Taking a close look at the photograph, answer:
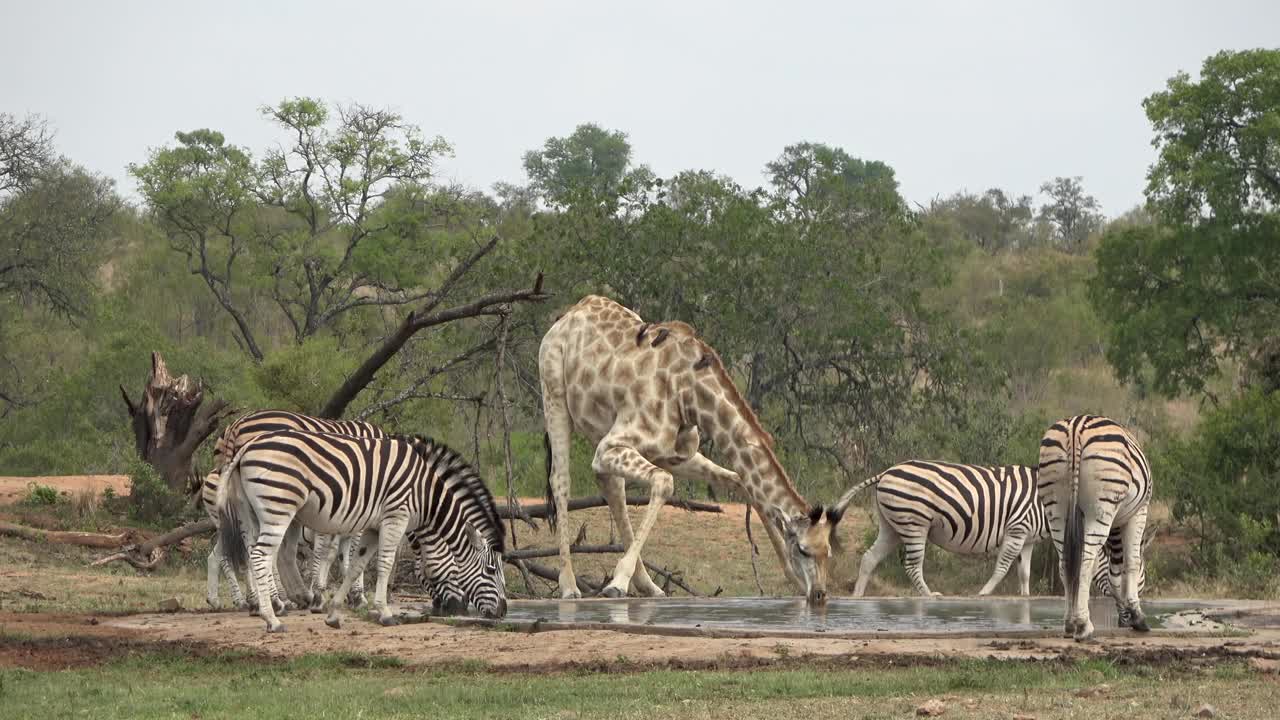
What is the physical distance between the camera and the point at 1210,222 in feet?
113

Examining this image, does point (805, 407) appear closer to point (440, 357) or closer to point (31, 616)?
point (440, 357)

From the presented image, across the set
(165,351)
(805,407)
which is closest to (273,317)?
(165,351)

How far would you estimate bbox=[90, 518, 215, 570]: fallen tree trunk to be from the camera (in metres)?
19.9

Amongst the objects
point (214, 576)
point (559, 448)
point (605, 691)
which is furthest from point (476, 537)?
point (605, 691)

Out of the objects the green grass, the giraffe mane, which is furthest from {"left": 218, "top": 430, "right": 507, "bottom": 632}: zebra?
the giraffe mane

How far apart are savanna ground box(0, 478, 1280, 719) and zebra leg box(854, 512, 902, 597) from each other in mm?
4638

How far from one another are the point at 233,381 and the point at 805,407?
615 inches

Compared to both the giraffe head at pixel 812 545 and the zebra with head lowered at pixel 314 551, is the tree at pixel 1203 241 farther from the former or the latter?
the zebra with head lowered at pixel 314 551

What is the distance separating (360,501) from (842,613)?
14.3ft

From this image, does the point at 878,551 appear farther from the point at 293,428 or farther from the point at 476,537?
the point at 293,428

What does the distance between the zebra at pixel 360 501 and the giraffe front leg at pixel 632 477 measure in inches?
51.7

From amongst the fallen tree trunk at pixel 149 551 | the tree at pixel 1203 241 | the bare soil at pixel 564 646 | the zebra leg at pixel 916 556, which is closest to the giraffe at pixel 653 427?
the bare soil at pixel 564 646

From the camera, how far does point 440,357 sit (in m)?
26.6

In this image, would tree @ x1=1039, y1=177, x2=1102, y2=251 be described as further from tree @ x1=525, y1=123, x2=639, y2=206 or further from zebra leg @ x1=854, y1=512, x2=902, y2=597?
zebra leg @ x1=854, y1=512, x2=902, y2=597
